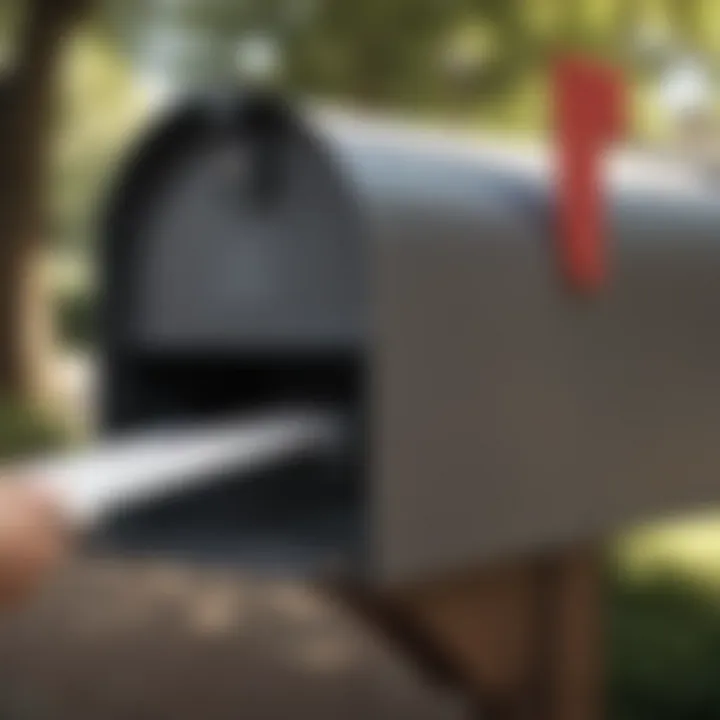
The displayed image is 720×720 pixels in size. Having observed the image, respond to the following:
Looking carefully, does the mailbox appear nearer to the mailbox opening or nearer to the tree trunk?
the mailbox opening

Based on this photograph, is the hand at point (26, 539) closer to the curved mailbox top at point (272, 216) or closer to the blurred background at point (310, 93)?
the curved mailbox top at point (272, 216)

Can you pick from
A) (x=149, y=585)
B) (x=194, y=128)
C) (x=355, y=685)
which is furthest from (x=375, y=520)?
(x=149, y=585)

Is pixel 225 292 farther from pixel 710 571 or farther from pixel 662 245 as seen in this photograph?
pixel 710 571

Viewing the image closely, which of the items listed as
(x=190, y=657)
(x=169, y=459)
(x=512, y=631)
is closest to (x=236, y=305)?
(x=169, y=459)

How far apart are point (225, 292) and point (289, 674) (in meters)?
0.94

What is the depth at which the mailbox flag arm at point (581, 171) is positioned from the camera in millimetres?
983

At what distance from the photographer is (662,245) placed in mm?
1070

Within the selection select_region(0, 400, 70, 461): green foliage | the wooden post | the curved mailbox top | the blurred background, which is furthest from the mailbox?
select_region(0, 400, 70, 461): green foliage

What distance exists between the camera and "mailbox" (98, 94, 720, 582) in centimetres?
85

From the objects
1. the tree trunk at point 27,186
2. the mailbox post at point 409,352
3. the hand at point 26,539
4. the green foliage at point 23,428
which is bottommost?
the hand at point 26,539

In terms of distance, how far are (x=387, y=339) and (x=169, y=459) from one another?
142 mm

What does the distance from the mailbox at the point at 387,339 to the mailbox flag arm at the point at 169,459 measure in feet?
0.10

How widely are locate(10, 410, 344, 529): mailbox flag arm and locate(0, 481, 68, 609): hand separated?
1 centimetres

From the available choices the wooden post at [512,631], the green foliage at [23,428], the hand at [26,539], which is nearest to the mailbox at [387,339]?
the wooden post at [512,631]
